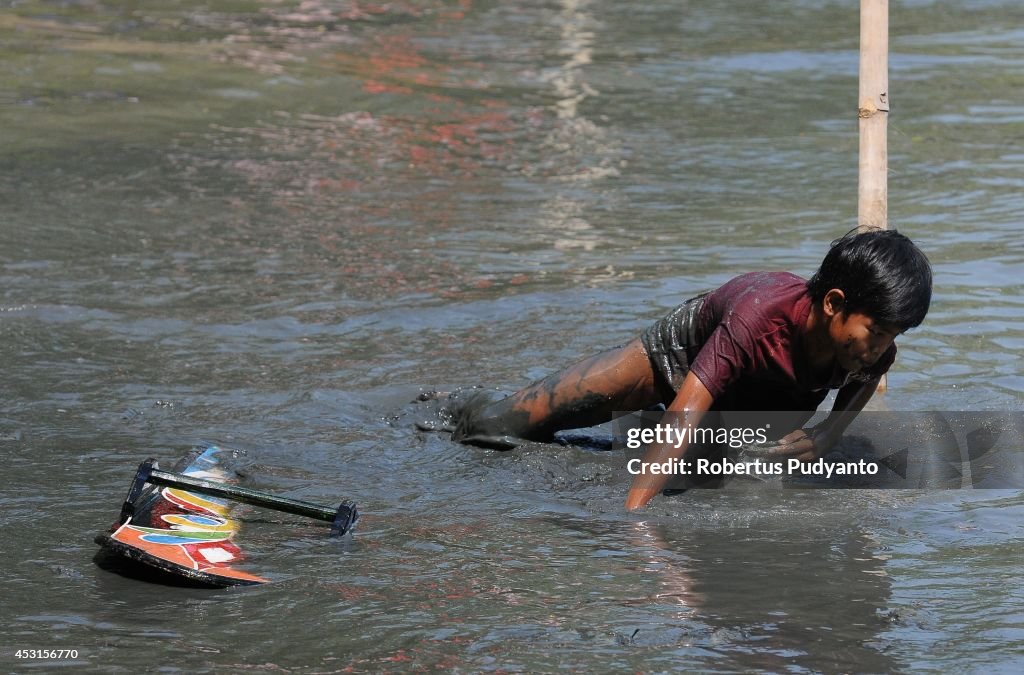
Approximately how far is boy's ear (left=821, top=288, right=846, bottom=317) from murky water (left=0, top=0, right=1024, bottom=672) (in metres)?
0.77

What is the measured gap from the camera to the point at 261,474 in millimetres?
5270

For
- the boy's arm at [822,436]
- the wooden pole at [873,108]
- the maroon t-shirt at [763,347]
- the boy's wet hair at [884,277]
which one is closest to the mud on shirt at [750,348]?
the maroon t-shirt at [763,347]

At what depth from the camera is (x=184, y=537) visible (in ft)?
14.3

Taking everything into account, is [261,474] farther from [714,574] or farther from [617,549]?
[714,574]

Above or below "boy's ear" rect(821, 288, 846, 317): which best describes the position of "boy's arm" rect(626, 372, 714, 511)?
below

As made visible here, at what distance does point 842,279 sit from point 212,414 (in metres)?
2.86

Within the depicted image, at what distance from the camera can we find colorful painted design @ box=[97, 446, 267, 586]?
4121 mm

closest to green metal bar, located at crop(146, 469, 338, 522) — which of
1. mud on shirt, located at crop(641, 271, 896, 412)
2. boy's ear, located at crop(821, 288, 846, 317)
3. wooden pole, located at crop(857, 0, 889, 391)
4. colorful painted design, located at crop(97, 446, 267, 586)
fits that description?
colorful painted design, located at crop(97, 446, 267, 586)

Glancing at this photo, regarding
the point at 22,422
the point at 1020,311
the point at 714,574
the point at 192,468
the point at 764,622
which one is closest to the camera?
the point at 764,622

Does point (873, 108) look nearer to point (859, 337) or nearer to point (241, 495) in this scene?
point (859, 337)

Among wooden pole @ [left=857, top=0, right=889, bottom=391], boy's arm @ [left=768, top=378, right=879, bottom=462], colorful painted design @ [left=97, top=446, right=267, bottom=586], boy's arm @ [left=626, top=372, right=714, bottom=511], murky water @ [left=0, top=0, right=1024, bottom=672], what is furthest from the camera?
wooden pole @ [left=857, top=0, right=889, bottom=391]

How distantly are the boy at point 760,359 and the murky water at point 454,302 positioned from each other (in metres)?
0.20

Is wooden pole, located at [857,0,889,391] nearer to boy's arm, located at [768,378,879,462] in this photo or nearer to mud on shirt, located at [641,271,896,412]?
boy's arm, located at [768,378,879,462]

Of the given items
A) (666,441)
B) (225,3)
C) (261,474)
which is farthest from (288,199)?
(225,3)
